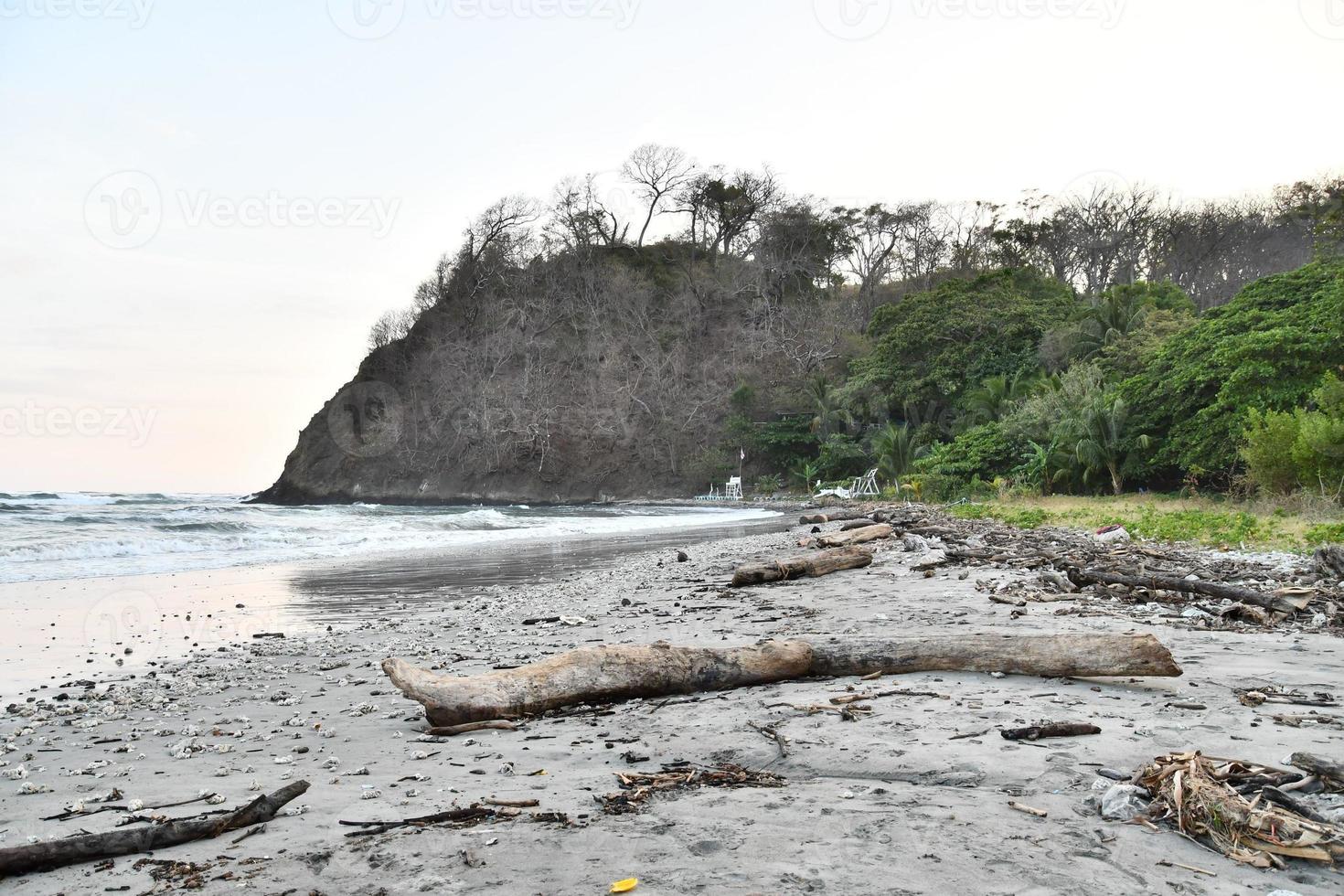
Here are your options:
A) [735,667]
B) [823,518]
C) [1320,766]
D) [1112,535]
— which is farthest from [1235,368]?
[1320,766]

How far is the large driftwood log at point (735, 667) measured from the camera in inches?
151

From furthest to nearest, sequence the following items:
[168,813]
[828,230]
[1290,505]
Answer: [828,230]
[1290,505]
[168,813]

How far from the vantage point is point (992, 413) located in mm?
33062

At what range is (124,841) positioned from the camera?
2492 millimetres

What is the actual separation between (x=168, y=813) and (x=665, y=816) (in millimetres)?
1818

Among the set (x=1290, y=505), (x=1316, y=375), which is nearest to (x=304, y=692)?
(x=1290, y=505)

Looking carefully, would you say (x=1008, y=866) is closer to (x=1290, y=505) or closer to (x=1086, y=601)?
(x=1086, y=601)

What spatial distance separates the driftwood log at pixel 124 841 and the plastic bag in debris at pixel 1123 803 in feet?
8.81

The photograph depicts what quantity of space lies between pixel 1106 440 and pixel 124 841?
24768 mm

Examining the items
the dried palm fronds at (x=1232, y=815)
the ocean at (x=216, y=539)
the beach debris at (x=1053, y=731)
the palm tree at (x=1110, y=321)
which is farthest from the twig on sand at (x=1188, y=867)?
the palm tree at (x=1110, y=321)

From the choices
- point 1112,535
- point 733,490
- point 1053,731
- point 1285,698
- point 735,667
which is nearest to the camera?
point 1053,731

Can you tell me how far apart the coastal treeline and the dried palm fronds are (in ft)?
44.4

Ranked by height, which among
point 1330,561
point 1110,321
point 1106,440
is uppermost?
point 1110,321

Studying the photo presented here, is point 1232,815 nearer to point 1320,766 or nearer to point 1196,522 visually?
point 1320,766
